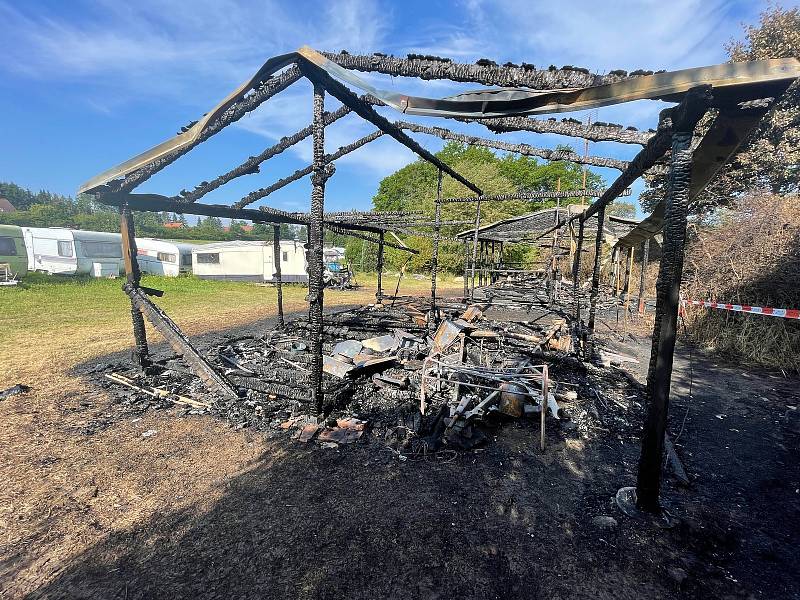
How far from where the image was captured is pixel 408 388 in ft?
19.6

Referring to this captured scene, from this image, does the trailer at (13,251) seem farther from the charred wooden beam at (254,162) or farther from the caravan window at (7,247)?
the charred wooden beam at (254,162)

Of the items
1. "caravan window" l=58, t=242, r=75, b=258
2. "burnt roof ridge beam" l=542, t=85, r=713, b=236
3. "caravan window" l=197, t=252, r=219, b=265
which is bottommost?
"caravan window" l=197, t=252, r=219, b=265

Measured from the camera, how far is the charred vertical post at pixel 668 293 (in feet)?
9.50

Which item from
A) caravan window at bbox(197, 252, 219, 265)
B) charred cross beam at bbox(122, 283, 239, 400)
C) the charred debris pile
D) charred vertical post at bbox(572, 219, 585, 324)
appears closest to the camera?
the charred debris pile

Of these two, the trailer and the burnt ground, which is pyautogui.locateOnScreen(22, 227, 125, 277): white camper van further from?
the burnt ground

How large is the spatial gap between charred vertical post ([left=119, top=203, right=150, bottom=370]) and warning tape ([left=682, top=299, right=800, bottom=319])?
12.7 m

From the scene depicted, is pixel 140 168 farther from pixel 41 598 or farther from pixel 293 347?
pixel 41 598

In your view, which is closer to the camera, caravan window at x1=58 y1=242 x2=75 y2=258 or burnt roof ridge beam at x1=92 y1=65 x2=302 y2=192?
burnt roof ridge beam at x1=92 y1=65 x2=302 y2=192

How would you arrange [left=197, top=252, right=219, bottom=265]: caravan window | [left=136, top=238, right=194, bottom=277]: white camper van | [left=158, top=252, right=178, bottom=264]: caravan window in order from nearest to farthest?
1. [left=197, top=252, right=219, bottom=265]: caravan window
2. [left=136, top=238, right=194, bottom=277]: white camper van
3. [left=158, top=252, right=178, bottom=264]: caravan window

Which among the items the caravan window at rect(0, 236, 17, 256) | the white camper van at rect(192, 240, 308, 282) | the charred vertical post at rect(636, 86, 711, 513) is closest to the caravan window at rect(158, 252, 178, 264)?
the white camper van at rect(192, 240, 308, 282)

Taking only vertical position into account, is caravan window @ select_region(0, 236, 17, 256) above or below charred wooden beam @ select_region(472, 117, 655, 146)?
below

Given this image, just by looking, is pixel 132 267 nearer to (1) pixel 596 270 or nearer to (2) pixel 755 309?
(1) pixel 596 270

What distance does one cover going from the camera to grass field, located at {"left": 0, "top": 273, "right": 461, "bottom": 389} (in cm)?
744

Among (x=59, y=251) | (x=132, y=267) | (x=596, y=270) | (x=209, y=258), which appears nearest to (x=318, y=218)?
(x=132, y=267)
